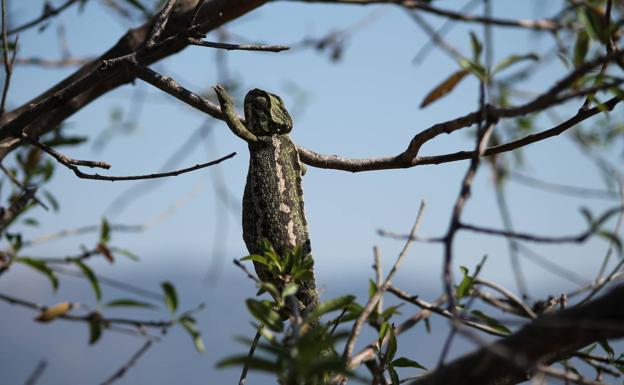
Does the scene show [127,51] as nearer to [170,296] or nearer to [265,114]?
[265,114]

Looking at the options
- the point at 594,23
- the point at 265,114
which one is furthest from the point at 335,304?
the point at 265,114

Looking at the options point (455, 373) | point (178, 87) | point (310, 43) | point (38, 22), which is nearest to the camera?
point (455, 373)

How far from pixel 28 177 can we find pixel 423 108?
2208 millimetres

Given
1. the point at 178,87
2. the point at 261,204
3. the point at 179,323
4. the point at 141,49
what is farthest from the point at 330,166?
the point at 179,323

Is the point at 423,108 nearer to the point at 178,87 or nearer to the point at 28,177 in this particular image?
the point at 178,87

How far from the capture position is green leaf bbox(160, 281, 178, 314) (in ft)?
5.67

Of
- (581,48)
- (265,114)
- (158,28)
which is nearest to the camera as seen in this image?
(581,48)

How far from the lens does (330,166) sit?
10.0 feet

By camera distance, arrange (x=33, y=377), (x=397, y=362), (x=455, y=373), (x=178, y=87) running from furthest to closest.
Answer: (x=178, y=87) → (x=397, y=362) → (x=33, y=377) → (x=455, y=373)

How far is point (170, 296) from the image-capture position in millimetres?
1742

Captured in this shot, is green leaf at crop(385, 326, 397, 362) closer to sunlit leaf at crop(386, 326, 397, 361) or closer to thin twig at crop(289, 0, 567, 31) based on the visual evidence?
sunlit leaf at crop(386, 326, 397, 361)

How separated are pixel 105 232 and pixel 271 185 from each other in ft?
2.52

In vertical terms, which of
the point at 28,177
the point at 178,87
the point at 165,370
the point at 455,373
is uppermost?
the point at 165,370

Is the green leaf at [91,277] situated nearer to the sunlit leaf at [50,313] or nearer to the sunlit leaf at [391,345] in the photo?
the sunlit leaf at [50,313]
